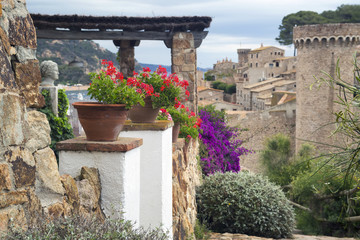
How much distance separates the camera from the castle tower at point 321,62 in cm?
2969

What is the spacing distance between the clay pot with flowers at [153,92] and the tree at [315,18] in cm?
5656

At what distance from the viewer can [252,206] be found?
27.4ft

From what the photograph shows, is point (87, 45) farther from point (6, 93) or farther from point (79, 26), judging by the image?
point (6, 93)

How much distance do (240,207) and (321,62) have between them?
78.3ft

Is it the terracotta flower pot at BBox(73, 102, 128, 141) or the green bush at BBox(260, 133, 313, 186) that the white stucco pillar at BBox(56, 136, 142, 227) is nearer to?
the terracotta flower pot at BBox(73, 102, 128, 141)

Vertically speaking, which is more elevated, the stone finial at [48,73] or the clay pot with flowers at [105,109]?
the stone finial at [48,73]

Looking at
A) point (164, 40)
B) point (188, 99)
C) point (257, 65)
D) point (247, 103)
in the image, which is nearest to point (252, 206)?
point (188, 99)

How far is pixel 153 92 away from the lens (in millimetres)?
5195

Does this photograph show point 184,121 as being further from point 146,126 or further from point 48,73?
point 146,126

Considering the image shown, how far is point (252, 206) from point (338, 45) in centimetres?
2430

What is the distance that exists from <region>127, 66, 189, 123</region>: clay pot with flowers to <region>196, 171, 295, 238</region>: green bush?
3.46 m

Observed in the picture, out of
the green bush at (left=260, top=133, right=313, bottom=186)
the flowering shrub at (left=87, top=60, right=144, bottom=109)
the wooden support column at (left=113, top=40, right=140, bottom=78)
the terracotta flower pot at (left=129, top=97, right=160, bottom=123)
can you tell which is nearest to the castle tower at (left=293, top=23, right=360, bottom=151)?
the green bush at (left=260, top=133, right=313, bottom=186)

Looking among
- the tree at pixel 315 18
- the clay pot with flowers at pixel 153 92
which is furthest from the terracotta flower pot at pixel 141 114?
the tree at pixel 315 18

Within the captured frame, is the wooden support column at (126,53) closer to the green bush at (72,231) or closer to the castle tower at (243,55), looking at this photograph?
the green bush at (72,231)
